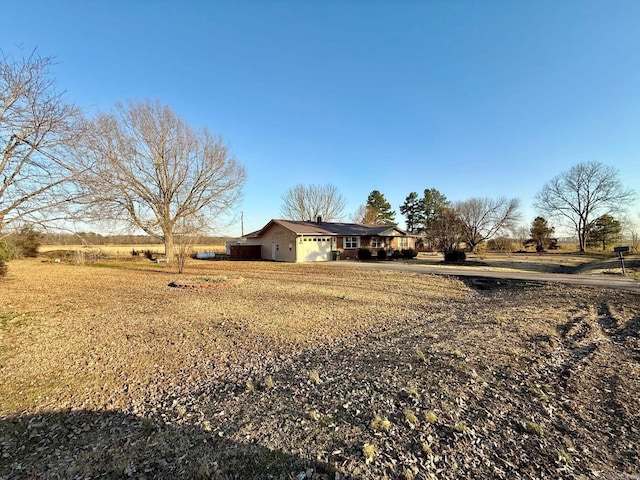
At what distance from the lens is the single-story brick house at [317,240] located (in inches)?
978

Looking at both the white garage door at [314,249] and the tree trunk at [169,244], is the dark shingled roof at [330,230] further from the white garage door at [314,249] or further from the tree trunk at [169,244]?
the tree trunk at [169,244]

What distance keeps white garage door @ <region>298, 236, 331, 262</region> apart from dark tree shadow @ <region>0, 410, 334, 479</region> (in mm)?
20993

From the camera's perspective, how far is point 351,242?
27922 mm

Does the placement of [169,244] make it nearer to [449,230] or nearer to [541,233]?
[449,230]

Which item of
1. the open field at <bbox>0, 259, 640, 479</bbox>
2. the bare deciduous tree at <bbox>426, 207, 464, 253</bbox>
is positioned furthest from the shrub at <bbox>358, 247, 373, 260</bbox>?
the open field at <bbox>0, 259, 640, 479</bbox>

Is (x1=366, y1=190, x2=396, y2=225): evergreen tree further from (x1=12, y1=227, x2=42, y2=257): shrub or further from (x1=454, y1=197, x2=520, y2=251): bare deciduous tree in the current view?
(x1=12, y1=227, x2=42, y2=257): shrub

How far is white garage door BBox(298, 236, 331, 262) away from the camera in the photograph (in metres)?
24.6

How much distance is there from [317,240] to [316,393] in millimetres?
21973

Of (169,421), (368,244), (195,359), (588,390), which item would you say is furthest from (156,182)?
(588,390)

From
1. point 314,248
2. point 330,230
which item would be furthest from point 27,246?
point 330,230

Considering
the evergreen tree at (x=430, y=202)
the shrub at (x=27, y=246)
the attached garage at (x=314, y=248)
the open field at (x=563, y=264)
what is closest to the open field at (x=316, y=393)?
the open field at (x=563, y=264)

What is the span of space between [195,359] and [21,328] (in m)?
4.12

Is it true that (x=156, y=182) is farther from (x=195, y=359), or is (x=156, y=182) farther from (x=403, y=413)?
(x=403, y=413)

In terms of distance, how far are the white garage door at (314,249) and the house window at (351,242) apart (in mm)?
1837
